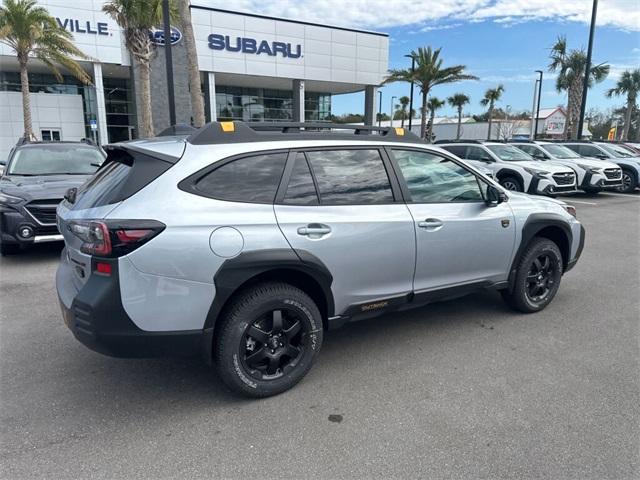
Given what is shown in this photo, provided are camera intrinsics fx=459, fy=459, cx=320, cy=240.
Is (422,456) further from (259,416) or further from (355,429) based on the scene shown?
(259,416)

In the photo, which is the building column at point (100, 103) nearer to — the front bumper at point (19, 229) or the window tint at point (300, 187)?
the front bumper at point (19, 229)

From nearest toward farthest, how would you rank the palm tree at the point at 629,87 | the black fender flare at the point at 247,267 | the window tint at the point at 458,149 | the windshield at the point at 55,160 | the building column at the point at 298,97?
the black fender flare at the point at 247,267
the windshield at the point at 55,160
the window tint at the point at 458,149
the building column at the point at 298,97
the palm tree at the point at 629,87

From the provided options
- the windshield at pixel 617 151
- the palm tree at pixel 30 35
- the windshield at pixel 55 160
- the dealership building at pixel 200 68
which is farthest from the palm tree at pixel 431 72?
the windshield at pixel 55 160

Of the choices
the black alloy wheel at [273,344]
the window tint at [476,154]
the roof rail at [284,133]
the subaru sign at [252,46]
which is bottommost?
the black alloy wheel at [273,344]

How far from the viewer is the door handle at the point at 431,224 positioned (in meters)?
3.55

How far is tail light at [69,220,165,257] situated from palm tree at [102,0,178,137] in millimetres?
14056

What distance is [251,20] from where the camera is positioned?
3059 centimetres

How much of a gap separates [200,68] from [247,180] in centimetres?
2944

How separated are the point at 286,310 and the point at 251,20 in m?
31.7

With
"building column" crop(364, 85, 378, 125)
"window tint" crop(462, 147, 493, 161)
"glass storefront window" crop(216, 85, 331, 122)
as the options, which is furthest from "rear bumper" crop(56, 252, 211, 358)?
"building column" crop(364, 85, 378, 125)

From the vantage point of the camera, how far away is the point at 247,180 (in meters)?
2.99

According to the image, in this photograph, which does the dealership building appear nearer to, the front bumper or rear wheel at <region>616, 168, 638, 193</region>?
rear wheel at <region>616, 168, 638, 193</region>

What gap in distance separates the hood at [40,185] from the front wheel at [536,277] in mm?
5780

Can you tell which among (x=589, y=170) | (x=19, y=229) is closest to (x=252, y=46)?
(x=589, y=170)
